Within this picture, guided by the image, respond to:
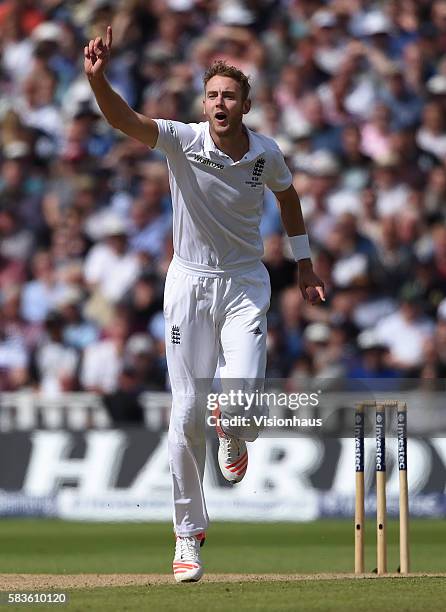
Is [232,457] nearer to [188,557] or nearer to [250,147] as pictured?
[188,557]

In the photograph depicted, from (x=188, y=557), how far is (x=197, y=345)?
1056 mm

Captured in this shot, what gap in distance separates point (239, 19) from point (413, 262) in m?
3.63

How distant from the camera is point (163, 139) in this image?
6.95 meters

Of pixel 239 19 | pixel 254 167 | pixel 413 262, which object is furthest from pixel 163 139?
pixel 239 19

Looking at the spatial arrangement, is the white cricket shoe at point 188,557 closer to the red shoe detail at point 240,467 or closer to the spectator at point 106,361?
the red shoe detail at point 240,467

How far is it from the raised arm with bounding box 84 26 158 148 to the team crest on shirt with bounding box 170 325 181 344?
2.98 feet

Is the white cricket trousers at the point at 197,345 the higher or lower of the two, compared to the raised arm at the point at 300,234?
lower

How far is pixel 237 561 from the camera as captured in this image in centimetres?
1023

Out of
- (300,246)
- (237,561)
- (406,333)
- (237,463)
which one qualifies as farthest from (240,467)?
(406,333)

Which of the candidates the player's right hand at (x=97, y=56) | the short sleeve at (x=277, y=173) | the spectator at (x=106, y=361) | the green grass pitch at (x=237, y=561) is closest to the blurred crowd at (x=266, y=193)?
the spectator at (x=106, y=361)

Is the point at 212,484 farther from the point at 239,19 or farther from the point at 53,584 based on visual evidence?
the point at 239,19

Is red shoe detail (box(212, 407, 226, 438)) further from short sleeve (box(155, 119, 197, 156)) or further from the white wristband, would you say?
short sleeve (box(155, 119, 197, 156))

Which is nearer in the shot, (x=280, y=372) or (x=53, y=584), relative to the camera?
(x=53, y=584)

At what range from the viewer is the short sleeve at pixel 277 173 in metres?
7.24
